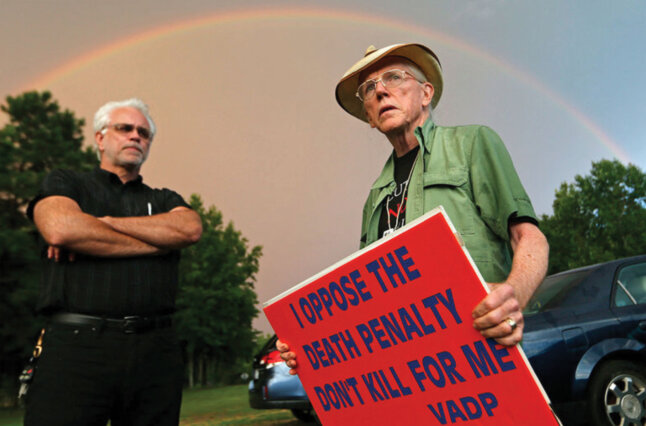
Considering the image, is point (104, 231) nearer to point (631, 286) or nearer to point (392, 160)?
point (392, 160)

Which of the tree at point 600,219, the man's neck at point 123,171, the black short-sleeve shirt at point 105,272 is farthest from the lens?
the tree at point 600,219

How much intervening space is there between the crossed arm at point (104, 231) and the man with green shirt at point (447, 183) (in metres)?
1.02

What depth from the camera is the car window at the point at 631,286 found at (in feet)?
16.9

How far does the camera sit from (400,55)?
2.28 metres

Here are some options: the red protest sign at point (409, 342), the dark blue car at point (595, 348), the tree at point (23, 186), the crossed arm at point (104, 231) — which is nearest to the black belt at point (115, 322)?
the crossed arm at point (104, 231)

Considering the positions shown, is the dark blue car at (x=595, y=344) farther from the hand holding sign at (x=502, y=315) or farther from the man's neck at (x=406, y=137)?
the hand holding sign at (x=502, y=315)

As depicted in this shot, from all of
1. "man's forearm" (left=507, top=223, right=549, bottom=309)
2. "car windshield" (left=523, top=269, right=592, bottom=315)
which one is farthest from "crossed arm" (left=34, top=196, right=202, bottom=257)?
"car windshield" (left=523, top=269, right=592, bottom=315)

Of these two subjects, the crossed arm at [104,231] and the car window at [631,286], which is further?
the car window at [631,286]

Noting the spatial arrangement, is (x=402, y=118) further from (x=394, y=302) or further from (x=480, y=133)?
(x=394, y=302)

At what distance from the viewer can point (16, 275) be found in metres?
19.1

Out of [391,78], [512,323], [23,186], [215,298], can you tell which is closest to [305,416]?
[391,78]

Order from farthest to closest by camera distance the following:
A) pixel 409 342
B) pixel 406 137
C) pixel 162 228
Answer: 1. pixel 162 228
2. pixel 406 137
3. pixel 409 342

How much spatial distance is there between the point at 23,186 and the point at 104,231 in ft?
68.1

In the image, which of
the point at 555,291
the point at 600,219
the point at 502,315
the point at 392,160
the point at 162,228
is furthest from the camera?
the point at 600,219
